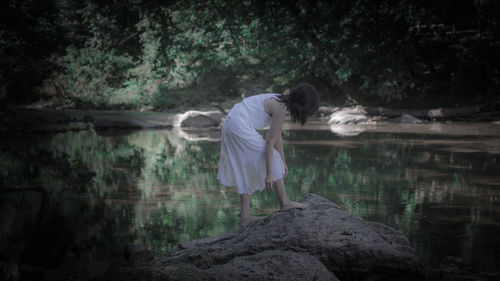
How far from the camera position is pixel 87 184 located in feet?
24.9

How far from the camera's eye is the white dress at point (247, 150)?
15.7ft

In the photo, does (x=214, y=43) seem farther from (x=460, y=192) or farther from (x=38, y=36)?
(x=460, y=192)

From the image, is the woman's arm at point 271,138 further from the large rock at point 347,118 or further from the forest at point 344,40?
the large rock at point 347,118

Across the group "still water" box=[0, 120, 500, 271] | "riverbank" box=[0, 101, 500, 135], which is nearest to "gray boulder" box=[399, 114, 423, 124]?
"riverbank" box=[0, 101, 500, 135]

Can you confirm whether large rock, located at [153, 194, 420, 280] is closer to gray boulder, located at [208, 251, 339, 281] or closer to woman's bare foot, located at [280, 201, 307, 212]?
gray boulder, located at [208, 251, 339, 281]

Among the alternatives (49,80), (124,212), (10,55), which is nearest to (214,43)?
(10,55)

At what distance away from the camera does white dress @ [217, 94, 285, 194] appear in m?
4.78

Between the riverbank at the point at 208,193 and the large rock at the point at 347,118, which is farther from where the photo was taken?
the large rock at the point at 347,118

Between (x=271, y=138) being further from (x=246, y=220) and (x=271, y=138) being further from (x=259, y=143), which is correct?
(x=246, y=220)

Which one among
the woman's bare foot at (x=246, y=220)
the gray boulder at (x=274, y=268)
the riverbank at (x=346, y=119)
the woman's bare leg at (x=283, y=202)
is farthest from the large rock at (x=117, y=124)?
the gray boulder at (x=274, y=268)

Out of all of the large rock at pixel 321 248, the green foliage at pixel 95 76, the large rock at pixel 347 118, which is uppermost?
the green foliage at pixel 95 76

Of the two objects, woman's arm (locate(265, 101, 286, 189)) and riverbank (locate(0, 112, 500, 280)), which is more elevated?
woman's arm (locate(265, 101, 286, 189))

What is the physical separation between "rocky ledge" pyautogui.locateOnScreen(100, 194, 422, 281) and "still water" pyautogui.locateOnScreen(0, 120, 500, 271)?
23.0 inches

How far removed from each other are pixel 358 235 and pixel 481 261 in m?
1.11
